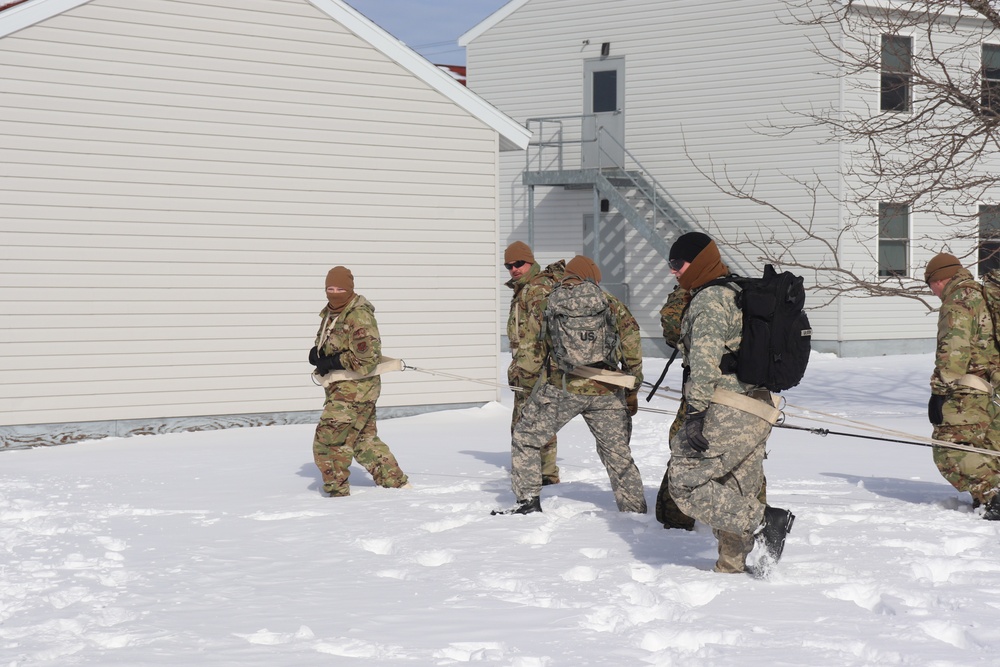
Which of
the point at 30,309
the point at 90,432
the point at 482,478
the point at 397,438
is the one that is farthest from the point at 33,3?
the point at 482,478

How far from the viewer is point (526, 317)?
848 centimetres

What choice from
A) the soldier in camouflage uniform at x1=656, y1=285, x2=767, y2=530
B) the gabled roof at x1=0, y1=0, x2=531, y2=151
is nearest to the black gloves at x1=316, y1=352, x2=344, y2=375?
the soldier in camouflage uniform at x1=656, y1=285, x2=767, y2=530

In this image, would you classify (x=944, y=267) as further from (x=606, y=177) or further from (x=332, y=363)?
(x=606, y=177)

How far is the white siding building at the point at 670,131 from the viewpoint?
21.4 m

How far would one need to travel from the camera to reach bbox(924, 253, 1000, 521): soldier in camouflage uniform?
7.69 meters

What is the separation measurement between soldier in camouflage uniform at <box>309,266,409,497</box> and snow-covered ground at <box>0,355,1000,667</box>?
1.02 feet

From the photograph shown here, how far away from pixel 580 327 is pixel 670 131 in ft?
53.0

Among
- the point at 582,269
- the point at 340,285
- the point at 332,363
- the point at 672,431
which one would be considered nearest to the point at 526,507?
the point at 672,431

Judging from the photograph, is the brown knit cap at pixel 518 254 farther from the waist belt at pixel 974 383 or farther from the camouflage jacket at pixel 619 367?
the waist belt at pixel 974 383

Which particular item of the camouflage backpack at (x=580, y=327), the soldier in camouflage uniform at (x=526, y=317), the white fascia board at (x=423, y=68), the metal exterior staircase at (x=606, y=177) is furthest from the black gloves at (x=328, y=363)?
the metal exterior staircase at (x=606, y=177)

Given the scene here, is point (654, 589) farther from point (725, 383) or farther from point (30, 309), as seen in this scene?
point (30, 309)

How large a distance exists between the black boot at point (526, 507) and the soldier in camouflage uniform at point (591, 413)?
5cm

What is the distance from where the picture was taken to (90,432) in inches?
482

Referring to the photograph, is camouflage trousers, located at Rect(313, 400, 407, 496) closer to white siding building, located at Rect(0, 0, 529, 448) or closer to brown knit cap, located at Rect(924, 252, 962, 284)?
brown knit cap, located at Rect(924, 252, 962, 284)
